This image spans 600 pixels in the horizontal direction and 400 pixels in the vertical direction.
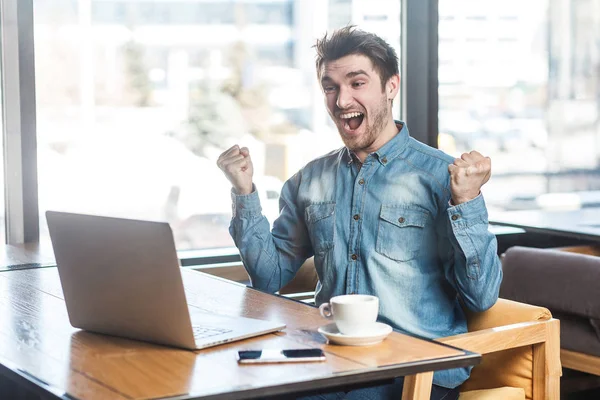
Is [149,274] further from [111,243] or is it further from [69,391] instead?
[69,391]

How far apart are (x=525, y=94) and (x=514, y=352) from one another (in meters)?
2.15

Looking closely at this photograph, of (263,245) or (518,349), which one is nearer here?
(518,349)

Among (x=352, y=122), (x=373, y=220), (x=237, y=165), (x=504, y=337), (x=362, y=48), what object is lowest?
(x=504, y=337)

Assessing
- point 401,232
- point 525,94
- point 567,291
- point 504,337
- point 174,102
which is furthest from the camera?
point 525,94

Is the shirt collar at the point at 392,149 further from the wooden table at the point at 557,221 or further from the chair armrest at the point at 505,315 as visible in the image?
the wooden table at the point at 557,221

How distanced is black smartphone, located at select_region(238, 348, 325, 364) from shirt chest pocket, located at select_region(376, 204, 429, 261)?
0.73 m

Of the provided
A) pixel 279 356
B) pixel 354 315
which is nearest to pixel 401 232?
pixel 354 315

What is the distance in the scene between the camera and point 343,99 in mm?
2361

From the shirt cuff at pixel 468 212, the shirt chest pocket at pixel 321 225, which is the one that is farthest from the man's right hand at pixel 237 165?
the shirt cuff at pixel 468 212

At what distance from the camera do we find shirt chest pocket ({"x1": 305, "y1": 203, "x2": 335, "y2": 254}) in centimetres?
240

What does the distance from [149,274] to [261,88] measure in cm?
213

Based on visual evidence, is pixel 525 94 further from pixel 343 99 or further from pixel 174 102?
pixel 343 99

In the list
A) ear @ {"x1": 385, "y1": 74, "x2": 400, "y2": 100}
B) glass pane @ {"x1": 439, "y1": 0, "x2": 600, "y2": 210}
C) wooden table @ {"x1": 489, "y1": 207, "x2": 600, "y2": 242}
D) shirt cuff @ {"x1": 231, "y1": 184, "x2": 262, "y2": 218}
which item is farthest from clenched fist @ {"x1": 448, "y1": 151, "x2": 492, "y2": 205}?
glass pane @ {"x1": 439, "y1": 0, "x2": 600, "y2": 210}

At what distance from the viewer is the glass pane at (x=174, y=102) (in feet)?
11.1
